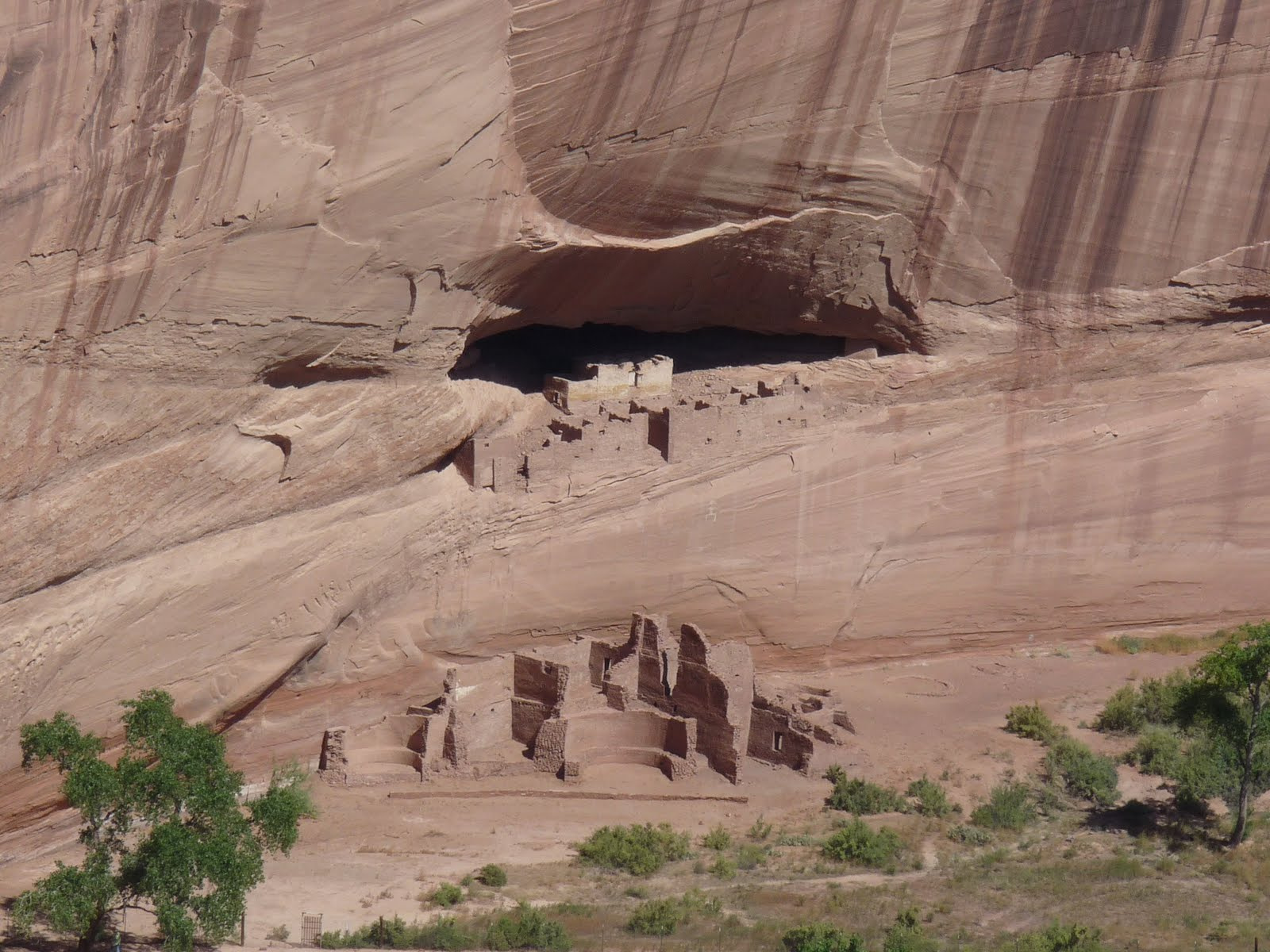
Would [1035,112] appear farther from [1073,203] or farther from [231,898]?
[231,898]

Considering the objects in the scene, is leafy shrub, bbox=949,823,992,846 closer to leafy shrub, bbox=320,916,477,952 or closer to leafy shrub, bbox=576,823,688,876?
leafy shrub, bbox=576,823,688,876

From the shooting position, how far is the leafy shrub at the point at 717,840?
15945 millimetres

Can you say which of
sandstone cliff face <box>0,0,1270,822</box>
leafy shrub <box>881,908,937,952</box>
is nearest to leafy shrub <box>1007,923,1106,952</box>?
leafy shrub <box>881,908,937,952</box>

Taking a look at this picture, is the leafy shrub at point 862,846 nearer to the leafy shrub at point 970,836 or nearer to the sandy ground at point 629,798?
the leafy shrub at point 970,836

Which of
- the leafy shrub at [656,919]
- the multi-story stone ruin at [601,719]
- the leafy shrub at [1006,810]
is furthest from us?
the multi-story stone ruin at [601,719]

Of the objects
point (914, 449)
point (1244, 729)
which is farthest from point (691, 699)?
point (1244, 729)

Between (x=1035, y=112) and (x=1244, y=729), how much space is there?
19.5 feet

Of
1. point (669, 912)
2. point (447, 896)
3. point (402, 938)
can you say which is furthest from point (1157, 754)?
point (402, 938)

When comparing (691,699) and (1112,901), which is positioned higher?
(691,699)

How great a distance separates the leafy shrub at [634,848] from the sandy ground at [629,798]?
0.85 ft

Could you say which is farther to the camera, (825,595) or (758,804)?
(825,595)

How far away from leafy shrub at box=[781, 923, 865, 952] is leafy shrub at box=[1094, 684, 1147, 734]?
18.9 ft

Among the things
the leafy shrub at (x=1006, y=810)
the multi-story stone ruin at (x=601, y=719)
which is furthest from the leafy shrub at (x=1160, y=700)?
the multi-story stone ruin at (x=601, y=719)

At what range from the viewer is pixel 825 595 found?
62.7 feet
